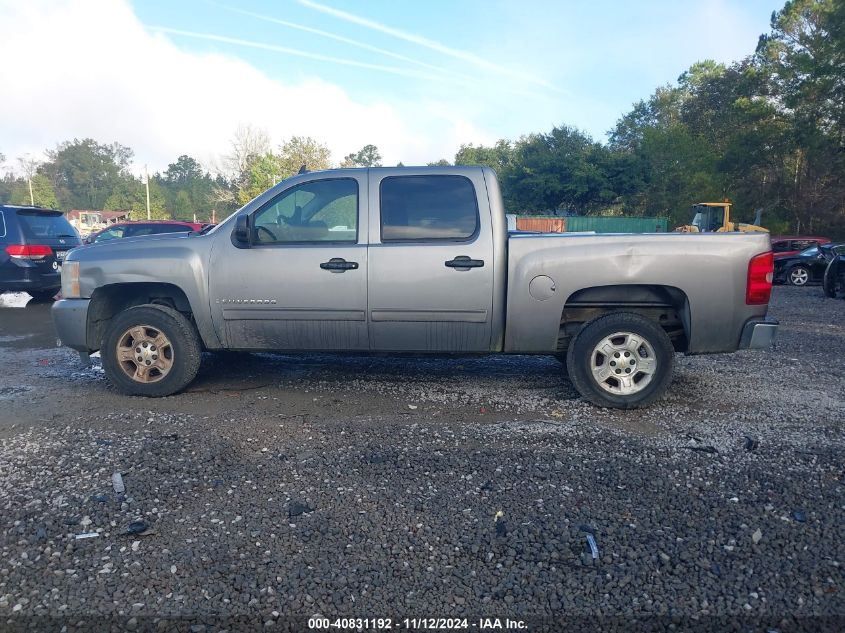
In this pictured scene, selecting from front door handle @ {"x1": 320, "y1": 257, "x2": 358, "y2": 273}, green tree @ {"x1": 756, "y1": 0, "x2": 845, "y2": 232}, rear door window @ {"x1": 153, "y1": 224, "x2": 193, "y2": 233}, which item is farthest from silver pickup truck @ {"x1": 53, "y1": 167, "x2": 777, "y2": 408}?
green tree @ {"x1": 756, "y1": 0, "x2": 845, "y2": 232}

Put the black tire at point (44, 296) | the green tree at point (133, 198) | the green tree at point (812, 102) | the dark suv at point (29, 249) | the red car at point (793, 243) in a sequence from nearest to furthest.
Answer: the dark suv at point (29, 249) < the black tire at point (44, 296) < the red car at point (793, 243) < the green tree at point (812, 102) < the green tree at point (133, 198)

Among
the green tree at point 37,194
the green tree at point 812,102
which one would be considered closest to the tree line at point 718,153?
the green tree at point 812,102

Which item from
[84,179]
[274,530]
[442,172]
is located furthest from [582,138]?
[84,179]

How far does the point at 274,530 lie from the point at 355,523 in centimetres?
40

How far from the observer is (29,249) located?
10773 millimetres

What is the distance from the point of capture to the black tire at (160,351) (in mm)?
5293

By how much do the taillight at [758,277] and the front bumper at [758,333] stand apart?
0.19 m

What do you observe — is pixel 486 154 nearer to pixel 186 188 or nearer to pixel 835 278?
pixel 186 188

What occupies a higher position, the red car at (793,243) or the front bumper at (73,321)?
the red car at (793,243)

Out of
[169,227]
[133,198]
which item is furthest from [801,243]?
[133,198]

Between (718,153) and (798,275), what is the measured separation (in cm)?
3137

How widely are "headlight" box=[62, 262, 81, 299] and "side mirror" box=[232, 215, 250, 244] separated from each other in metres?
1.52

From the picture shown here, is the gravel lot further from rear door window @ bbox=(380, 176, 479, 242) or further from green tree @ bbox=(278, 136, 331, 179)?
green tree @ bbox=(278, 136, 331, 179)

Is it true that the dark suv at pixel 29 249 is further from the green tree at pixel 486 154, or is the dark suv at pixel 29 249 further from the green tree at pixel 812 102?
the green tree at pixel 486 154
